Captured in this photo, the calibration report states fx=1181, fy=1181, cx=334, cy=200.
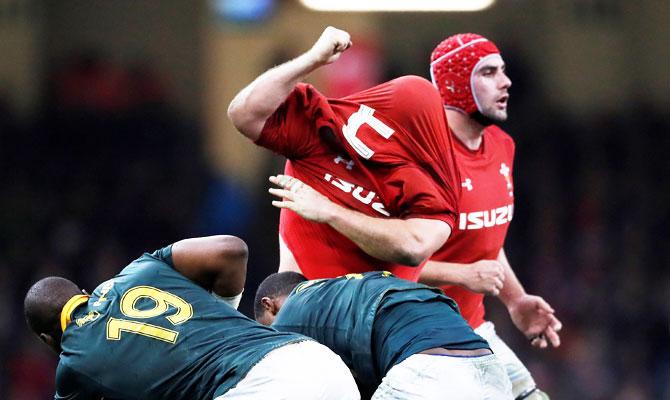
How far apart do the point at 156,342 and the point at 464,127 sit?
237cm

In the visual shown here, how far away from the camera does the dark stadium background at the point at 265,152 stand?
14320 millimetres

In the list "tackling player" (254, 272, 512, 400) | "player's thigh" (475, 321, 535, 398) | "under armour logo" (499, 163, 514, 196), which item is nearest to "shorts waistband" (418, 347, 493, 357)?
"tackling player" (254, 272, 512, 400)

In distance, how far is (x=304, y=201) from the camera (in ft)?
15.9

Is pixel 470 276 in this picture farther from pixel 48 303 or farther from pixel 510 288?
pixel 48 303

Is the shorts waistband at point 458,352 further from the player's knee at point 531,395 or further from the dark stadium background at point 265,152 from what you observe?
the dark stadium background at point 265,152

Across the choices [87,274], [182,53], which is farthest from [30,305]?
[182,53]

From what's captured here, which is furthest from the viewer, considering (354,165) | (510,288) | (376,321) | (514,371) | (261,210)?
(261,210)

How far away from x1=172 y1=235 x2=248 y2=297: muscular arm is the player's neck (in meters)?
1.79

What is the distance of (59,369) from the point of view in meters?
4.62

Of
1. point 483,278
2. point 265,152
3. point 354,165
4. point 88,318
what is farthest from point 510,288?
point 265,152

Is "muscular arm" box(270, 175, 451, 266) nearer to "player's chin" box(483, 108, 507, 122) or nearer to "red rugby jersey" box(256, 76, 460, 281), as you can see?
"red rugby jersey" box(256, 76, 460, 281)

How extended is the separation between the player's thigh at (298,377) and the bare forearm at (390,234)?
2.06 feet

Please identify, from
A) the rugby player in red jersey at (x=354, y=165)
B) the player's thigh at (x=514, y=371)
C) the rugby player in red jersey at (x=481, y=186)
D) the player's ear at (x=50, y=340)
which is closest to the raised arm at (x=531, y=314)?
the rugby player in red jersey at (x=481, y=186)

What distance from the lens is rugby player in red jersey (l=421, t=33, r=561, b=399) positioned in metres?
5.96
